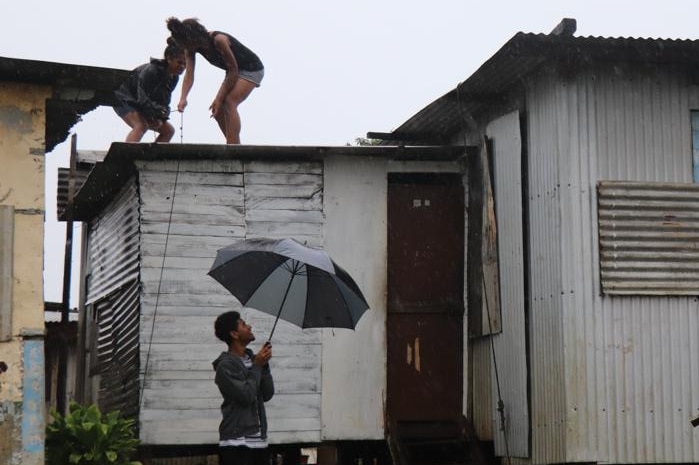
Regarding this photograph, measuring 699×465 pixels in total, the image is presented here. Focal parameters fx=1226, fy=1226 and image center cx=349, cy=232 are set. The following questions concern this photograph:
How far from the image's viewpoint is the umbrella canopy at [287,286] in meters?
9.10

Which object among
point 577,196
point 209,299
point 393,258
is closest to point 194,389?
point 209,299

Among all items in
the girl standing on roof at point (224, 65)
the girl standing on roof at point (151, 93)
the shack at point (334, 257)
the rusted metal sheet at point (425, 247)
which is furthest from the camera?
the girl standing on roof at point (151, 93)

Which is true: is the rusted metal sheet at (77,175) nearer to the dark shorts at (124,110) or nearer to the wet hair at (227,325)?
the dark shorts at (124,110)

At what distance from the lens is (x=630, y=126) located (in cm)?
1079

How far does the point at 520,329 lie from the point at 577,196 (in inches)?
55.3

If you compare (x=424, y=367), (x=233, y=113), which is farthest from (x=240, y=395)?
(x=233, y=113)

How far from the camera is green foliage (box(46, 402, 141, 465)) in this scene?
1032 centimetres

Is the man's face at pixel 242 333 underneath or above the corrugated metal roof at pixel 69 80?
underneath

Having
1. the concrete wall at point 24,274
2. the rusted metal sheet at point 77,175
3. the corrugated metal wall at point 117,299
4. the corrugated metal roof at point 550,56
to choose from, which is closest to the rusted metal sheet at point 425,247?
the corrugated metal roof at point 550,56

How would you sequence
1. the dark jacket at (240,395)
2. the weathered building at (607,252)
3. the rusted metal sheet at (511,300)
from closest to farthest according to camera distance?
the dark jacket at (240,395), the weathered building at (607,252), the rusted metal sheet at (511,300)

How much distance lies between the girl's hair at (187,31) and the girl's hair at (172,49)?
0.06 m

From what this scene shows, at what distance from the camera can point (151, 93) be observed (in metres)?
13.4

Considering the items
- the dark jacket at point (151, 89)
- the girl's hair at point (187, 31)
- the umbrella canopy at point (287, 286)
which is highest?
the girl's hair at point (187, 31)

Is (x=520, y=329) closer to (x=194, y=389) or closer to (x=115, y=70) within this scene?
(x=194, y=389)
